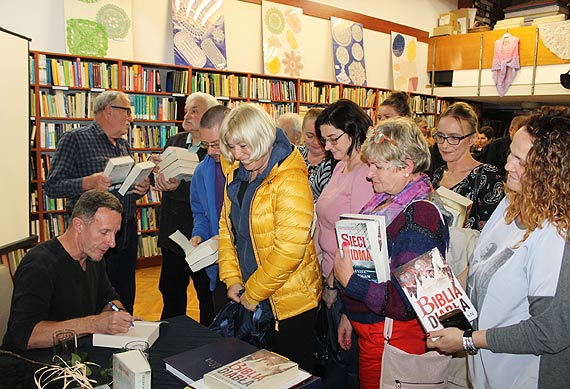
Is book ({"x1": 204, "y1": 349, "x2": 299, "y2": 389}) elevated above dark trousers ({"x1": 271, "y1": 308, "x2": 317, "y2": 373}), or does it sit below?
above

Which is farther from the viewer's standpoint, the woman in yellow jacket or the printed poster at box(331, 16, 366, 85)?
the printed poster at box(331, 16, 366, 85)

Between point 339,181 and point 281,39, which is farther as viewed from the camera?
point 281,39

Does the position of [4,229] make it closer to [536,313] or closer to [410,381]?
[410,381]

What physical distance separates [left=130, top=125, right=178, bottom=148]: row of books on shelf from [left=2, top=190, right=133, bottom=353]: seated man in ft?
12.1

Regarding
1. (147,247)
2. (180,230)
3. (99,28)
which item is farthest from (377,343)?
(99,28)

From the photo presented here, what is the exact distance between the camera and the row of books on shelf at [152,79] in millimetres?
5492

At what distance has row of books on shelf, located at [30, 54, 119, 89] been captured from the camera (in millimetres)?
A: 4906

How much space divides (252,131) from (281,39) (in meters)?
5.60

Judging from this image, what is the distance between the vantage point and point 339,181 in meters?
2.42

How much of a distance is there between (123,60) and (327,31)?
3.88m

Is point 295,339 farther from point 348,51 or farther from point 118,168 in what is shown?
point 348,51

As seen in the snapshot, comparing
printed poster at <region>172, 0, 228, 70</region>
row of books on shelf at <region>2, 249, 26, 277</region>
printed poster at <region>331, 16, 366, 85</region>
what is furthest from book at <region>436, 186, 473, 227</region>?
printed poster at <region>331, 16, 366, 85</region>

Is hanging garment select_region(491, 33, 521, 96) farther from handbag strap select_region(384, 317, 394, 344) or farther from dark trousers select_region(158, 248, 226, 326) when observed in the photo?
handbag strap select_region(384, 317, 394, 344)

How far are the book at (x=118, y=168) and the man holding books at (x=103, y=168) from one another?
0.31ft
